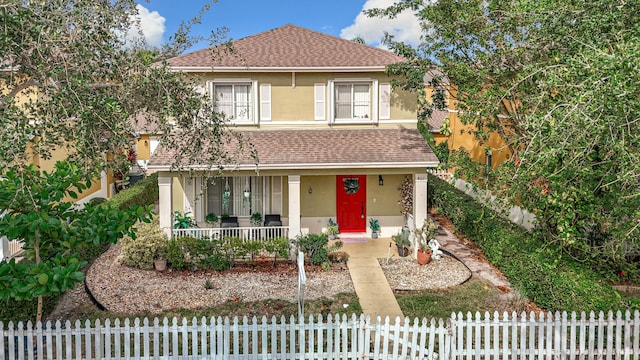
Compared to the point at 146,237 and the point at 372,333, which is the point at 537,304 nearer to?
the point at 372,333

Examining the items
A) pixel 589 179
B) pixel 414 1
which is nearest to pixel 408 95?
pixel 414 1

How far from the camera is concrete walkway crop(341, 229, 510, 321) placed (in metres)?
11.4

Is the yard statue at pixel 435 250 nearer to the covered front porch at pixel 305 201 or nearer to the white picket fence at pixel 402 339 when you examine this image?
the covered front porch at pixel 305 201

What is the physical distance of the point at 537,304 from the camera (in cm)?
1116

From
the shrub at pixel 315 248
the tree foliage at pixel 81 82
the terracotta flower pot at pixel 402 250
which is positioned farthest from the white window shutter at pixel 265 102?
the tree foliage at pixel 81 82

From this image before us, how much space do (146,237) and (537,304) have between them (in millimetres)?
11200

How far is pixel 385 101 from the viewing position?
1733 centimetres

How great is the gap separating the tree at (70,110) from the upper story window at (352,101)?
400 inches

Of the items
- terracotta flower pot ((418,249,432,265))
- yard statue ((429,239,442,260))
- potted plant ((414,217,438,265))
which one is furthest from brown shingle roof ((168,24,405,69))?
terracotta flower pot ((418,249,432,265))

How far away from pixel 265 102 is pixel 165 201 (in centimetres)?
517

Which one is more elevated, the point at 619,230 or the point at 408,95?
the point at 408,95

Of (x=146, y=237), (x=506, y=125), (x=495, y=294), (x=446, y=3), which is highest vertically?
(x=446, y=3)

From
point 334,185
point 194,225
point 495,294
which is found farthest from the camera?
point 334,185

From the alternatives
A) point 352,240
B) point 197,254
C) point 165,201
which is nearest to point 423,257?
point 352,240
